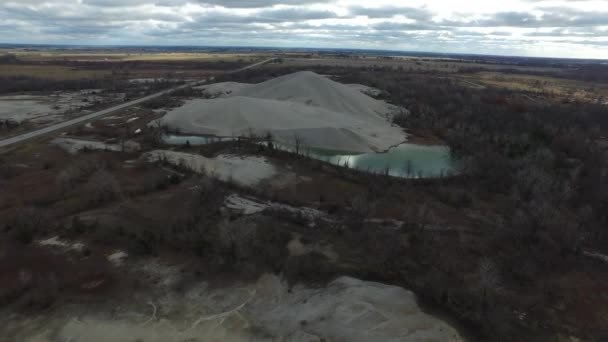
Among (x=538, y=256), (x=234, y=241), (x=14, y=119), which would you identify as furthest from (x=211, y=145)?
(x=14, y=119)

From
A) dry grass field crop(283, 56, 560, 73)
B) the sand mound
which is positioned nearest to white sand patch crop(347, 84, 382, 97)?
the sand mound

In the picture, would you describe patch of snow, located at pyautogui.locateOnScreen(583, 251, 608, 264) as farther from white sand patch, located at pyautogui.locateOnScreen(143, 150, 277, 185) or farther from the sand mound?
the sand mound

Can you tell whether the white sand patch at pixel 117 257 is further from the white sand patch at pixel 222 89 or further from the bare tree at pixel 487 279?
the white sand patch at pixel 222 89

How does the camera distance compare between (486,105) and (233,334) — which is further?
(486,105)

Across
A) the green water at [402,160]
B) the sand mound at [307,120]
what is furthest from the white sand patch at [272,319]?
the sand mound at [307,120]

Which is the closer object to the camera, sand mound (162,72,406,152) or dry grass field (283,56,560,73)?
sand mound (162,72,406,152)

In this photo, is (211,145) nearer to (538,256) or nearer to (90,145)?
(90,145)

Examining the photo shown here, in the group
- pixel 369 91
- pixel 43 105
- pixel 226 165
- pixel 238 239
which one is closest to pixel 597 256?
pixel 238 239
